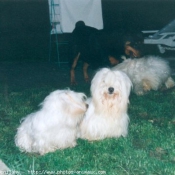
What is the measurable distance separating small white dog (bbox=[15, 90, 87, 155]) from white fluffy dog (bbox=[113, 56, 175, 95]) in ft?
9.58

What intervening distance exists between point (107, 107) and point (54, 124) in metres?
0.73

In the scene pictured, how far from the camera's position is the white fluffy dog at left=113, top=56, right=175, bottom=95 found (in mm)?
8562

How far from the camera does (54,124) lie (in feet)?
18.2

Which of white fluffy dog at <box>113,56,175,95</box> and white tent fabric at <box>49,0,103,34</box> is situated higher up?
white tent fabric at <box>49,0,103,34</box>

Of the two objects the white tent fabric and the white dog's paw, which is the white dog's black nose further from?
the white tent fabric

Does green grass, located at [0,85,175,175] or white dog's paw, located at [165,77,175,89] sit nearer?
green grass, located at [0,85,175,175]

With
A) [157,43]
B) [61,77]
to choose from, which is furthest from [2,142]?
[157,43]

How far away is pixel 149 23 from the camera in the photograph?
13344mm

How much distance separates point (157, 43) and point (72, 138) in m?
7.33

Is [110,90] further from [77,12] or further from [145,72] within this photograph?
[77,12]

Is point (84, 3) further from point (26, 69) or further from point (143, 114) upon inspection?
point (143, 114)

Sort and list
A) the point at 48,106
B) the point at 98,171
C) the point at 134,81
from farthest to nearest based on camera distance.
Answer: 1. the point at 134,81
2. the point at 48,106
3. the point at 98,171

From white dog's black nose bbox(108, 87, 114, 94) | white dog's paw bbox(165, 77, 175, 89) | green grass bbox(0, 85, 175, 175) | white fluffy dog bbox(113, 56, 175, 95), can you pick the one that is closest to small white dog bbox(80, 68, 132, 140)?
white dog's black nose bbox(108, 87, 114, 94)

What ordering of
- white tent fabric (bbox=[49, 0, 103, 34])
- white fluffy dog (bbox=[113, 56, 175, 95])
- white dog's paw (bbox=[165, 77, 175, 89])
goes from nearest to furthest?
white fluffy dog (bbox=[113, 56, 175, 95]) → white dog's paw (bbox=[165, 77, 175, 89]) → white tent fabric (bbox=[49, 0, 103, 34])
